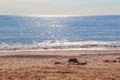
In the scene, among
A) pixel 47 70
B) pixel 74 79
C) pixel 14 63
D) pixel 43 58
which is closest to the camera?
pixel 74 79

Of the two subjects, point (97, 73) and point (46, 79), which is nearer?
point (46, 79)

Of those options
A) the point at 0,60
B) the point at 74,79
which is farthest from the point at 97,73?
the point at 0,60

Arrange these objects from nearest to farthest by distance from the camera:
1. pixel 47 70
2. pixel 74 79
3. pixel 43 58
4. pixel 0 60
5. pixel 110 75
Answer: pixel 74 79 → pixel 110 75 → pixel 47 70 → pixel 0 60 → pixel 43 58

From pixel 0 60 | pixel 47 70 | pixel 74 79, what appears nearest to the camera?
pixel 74 79

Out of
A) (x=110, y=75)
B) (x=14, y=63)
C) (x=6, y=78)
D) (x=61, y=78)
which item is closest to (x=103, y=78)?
(x=110, y=75)

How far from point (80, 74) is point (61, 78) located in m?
1.32

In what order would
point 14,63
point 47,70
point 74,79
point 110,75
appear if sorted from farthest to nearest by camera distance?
point 14,63 → point 47,70 → point 110,75 → point 74,79

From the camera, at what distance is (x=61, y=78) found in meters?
15.5

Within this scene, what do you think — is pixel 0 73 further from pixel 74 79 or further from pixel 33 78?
pixel 74 79

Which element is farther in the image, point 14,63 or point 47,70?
point 14,63

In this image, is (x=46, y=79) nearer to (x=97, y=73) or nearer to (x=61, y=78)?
(x=61, y=78)

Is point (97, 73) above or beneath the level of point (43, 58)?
above

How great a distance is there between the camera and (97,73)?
16859 mm

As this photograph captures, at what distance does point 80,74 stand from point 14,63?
10.1 metres
